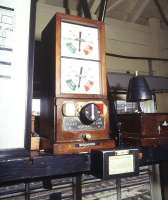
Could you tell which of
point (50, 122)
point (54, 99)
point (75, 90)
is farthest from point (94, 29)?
point (50, 122)

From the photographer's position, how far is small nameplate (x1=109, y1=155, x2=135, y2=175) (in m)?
1.31

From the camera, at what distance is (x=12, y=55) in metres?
1.36

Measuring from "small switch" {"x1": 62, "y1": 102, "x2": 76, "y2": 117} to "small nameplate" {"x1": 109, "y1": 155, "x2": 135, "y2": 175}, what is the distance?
316mm

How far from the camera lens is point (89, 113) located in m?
1.38

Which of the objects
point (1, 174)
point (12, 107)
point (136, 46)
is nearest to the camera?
point (1, 174)

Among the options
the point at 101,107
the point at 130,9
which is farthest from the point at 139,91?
the point at 130,9

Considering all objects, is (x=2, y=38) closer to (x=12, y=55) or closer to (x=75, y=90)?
(x=12, y=55)

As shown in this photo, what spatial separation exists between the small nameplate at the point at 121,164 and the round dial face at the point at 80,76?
417 millimetres

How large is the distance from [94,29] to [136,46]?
46.7 inches

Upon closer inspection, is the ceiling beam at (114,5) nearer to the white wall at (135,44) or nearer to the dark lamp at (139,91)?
the white wall at (135,44)

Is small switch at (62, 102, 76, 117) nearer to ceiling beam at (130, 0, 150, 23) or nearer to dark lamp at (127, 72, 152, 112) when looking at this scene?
dark lamp at (127, 72, 152, 112)

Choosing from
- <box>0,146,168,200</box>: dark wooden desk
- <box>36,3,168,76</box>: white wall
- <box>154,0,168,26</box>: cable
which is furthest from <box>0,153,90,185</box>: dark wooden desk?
<box>154,0,168,26</box>: cable

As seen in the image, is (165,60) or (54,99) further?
(165,60)

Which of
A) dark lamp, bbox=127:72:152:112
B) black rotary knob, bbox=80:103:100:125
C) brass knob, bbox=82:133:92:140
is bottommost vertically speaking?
brass knob, bbox=82:133:92:140
